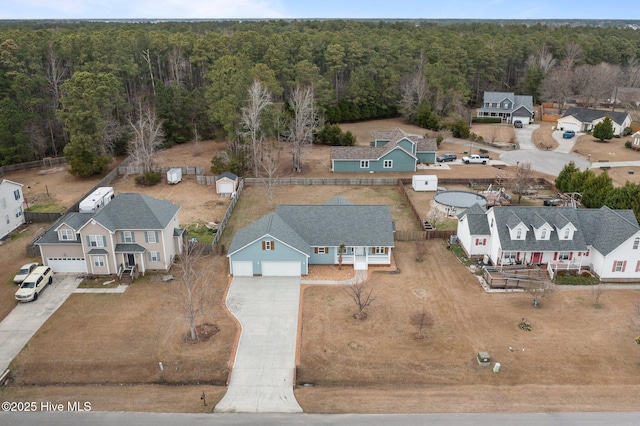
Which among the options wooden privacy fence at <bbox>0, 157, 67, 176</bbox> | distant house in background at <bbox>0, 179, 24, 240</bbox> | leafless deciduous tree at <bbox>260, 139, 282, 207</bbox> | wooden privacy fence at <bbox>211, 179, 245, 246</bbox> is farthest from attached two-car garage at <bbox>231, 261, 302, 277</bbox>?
wooden privacy fence at <bbox>0, 157, 67, 176</bbox>

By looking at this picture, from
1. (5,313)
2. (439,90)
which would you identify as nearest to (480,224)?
(5,313)

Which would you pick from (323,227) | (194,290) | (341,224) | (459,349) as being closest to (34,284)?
(194,290)

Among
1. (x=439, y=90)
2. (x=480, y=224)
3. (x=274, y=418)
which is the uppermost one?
(x=439, y=90)

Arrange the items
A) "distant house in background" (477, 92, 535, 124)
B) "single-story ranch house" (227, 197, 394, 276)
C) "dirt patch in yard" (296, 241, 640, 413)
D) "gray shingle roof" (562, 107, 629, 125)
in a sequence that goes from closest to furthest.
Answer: "dirt patch in yard" (296, 241, 640, 413), "single-story ranch house" (227, 197, 394, 276), "gray shingle roof" (562, 107, 629, 125), "distant house in background" (477, 92, 535, 124)

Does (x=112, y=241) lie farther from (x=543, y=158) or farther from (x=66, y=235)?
(x=543, y=158)

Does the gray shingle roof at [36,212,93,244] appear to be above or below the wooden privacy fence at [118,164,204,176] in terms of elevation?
above

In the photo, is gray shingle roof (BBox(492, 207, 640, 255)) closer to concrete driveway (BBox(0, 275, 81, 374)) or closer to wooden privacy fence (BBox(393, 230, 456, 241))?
wooden privacy fence (BBox(393, 230, 456, 241))

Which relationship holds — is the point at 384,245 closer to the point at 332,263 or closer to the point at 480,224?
the point at 332,263
